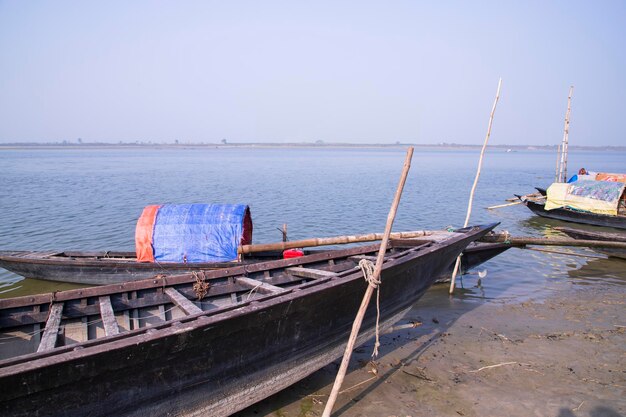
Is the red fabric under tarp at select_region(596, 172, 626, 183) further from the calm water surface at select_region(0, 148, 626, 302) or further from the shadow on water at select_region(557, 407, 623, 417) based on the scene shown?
the shadow on water at select_region(557, 407, 623, 417)

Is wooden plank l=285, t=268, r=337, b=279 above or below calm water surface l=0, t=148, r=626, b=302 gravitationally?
above

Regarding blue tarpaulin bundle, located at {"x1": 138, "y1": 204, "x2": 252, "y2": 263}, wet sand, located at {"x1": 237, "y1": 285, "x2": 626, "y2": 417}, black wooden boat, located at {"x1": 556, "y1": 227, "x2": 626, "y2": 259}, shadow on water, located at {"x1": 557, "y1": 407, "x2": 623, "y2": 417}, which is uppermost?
blue tarpaulin bundle, located at {"x1": 138, "y1": 204, "x2": 252, "y2": 263}

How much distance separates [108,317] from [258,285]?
1.86 meters

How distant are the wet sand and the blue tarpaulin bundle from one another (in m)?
4.05

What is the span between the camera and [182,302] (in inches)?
205

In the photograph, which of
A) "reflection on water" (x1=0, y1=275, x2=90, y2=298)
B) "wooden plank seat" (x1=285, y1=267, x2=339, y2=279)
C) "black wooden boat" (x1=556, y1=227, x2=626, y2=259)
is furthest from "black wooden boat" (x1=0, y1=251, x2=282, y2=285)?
"black wooden boat" (x1=556, y1=227, x2=626, y2=259)

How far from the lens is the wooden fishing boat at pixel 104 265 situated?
957cm

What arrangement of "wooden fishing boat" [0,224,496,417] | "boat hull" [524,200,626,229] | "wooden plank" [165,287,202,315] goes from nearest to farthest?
"wooden fishing boat" [0,224,496,417], "wooden plank" [165,287,202,315], "boat hull" [524,200,626,229]

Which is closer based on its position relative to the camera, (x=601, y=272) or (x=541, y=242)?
(x=541, y=242)

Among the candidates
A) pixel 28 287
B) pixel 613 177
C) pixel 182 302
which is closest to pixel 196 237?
pixel 182 302

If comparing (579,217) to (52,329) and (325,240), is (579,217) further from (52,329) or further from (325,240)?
(52,329)

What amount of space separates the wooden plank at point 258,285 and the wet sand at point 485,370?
134 cm

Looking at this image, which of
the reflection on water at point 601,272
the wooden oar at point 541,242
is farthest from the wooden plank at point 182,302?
the reflection on water at point 601,272

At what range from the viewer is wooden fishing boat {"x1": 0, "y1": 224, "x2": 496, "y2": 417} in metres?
3.41
